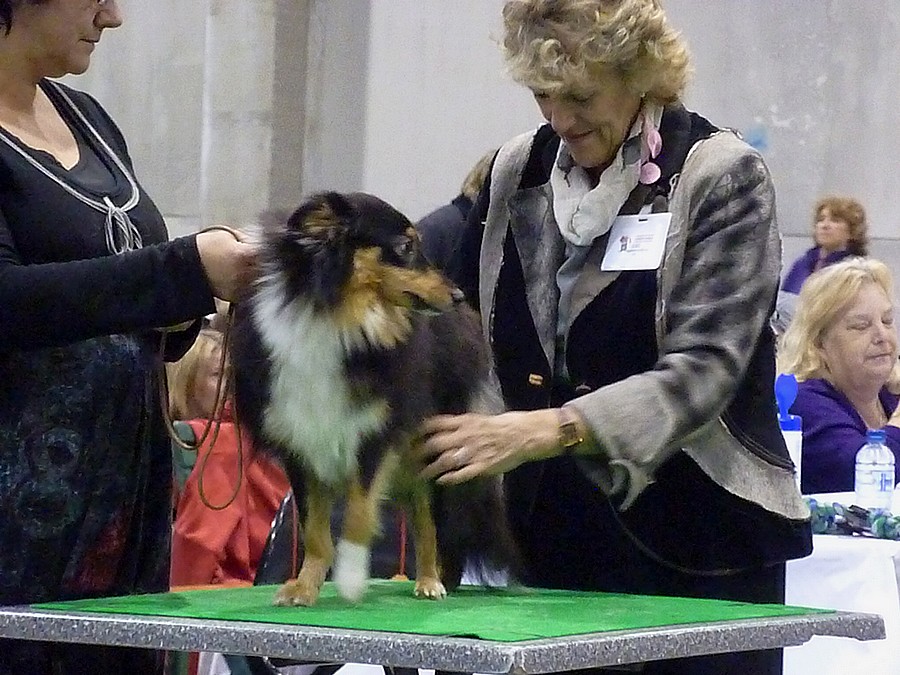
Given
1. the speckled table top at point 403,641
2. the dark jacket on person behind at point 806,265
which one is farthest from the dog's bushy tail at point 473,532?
the dark jacket on person behind at point 806,265

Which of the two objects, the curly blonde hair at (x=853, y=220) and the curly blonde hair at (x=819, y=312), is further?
the curly blonde hair at (x=853, y=220)

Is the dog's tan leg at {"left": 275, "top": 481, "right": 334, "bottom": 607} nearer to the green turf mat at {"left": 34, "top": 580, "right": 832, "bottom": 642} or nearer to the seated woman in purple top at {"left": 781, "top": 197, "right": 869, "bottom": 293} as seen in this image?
the green turf mat at {"left": 34, "top": 580, "right": 832, "bottom": 642}

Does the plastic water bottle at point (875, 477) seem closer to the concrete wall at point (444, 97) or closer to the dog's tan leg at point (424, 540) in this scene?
the dog's tan leg at point (424, 540)

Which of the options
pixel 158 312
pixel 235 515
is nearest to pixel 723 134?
pixel 158 312

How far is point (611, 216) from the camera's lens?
2.10 m

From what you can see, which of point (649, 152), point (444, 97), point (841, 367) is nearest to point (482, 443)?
point (649, 152)

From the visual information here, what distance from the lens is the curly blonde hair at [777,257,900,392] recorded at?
4414 millimetres

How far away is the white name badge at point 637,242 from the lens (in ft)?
6.67

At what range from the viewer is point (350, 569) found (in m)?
1.89

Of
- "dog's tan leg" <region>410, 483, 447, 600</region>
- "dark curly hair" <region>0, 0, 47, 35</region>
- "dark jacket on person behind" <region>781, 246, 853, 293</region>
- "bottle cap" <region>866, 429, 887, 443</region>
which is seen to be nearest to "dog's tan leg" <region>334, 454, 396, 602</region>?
"dog's tan leg" <region>410, 483, 447, 600</region>

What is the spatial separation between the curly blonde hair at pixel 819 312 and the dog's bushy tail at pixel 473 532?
244 centimetres

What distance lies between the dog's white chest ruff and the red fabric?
5.44ft

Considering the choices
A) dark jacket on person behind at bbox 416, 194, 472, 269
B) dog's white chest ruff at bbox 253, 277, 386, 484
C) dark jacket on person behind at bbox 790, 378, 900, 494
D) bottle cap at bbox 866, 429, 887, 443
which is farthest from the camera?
dark jacket on person behind at bbox 790, 378, 900, 494

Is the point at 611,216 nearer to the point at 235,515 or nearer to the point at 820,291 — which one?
the point at 235,515
